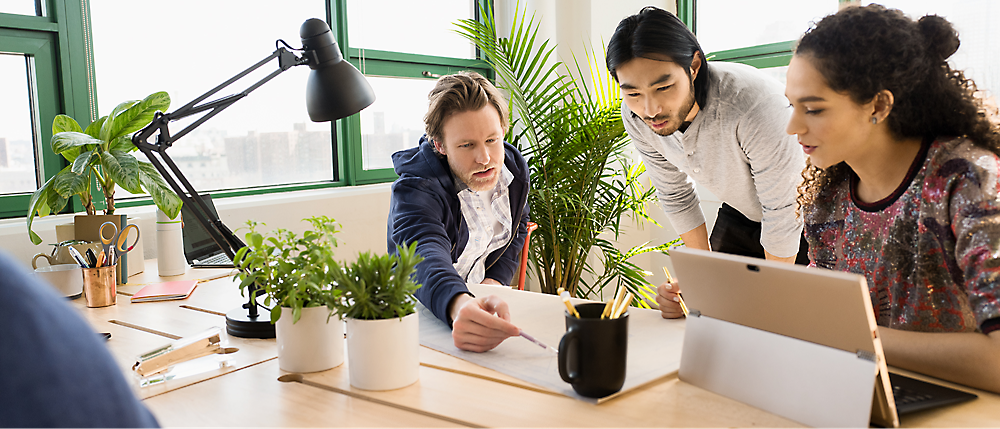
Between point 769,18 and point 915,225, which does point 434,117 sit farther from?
point 769,18

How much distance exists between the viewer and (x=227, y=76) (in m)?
2.87

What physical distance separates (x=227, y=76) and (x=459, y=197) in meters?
1.66

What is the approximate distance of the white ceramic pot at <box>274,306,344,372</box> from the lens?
102cm

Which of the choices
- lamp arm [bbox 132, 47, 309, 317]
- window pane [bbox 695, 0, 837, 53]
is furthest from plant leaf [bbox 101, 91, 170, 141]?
window pane [bbox 695, 0, 837, 53]

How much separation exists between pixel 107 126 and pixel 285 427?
1.32 metres

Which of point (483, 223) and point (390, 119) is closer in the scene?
point (483, 223)

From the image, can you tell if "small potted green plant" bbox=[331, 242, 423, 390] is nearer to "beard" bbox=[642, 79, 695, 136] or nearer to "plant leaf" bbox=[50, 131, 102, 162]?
"beard" bbox=[642, 79, 695, 136]

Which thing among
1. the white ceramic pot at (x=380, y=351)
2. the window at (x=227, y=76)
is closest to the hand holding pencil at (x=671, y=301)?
the white ceramic pot at (x=380, y=351)

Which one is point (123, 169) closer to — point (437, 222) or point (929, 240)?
point (437, 222)

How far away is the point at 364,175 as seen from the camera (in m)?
3.32

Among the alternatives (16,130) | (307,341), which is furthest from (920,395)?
(16,130)

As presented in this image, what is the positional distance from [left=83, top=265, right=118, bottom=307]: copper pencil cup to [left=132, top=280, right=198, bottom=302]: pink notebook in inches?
2.5

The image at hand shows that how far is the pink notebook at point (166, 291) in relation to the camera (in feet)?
5.29

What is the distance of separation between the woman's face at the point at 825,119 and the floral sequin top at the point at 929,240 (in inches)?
4.0
